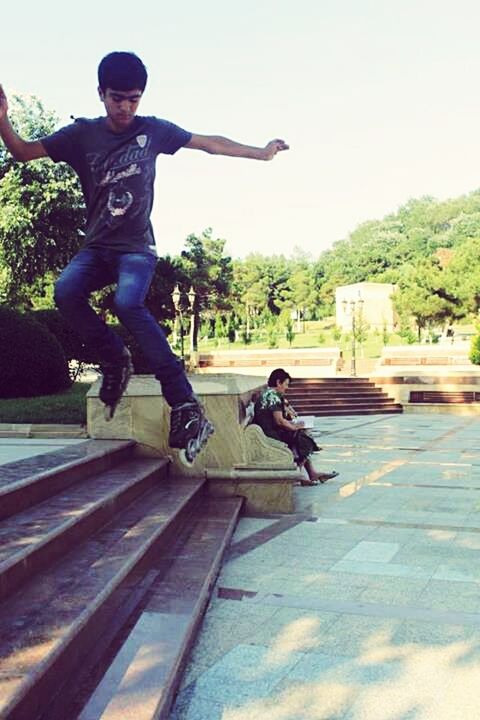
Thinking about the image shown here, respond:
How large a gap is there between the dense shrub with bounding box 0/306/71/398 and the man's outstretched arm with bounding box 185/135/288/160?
897cm

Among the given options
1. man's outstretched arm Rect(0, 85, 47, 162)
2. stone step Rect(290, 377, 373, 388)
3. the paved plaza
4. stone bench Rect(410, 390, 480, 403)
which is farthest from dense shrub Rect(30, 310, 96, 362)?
man's outstretched arm Rect(0, 85, 47, 162)

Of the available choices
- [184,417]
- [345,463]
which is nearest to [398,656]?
[184,417]

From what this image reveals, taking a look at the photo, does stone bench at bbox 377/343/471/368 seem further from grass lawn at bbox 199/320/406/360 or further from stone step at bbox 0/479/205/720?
stone step at bbox 0/479/205/720

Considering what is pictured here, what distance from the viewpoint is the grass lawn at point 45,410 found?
10.1 meters

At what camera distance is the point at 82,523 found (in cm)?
409

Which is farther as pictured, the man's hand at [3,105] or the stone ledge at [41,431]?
the stone ledge at [41,431]

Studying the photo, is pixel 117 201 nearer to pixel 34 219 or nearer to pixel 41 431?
pixel 41 431

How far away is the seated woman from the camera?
7.35 meters

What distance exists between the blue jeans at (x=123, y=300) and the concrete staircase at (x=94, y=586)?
3.16ft

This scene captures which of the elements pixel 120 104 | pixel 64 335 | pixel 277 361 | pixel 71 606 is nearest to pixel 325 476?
pixel 71 606

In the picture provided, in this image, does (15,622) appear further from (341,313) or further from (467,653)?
(341,313)

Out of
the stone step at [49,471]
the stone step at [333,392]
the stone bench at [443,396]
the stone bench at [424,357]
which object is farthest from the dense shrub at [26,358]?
the stone bench at [424,357]

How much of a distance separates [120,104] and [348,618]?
8.87 feet

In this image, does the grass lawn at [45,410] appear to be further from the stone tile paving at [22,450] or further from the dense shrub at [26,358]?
the stone tile paving at [22,450]
